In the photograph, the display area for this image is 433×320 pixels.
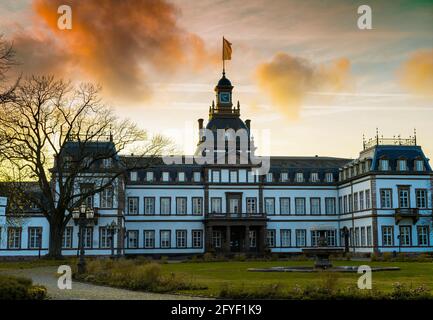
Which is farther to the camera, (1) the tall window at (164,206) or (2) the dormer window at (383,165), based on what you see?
(1) the tall window at (164,206)

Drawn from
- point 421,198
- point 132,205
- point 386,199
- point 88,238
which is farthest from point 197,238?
point 421,198

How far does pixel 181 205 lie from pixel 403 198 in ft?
70.2

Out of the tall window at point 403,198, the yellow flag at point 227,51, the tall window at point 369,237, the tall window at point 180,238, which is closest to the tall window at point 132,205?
the tall window at point 180,238

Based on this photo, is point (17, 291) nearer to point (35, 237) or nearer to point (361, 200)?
point (35, 237)

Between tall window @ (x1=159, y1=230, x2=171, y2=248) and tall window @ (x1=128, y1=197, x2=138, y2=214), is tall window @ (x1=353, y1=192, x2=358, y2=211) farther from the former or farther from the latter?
tall window @ (x1=128, y1=197, x2=138, y2=214)

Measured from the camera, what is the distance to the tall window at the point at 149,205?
61.1 meters

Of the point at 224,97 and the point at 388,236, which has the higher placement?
the point at 224,97

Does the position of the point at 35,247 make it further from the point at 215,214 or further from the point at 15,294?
the point at 15,294

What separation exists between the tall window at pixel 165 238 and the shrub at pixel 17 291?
44.6m

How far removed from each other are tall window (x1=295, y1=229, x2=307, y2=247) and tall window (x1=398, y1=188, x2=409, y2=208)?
38.4 ft

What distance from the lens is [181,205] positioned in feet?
202

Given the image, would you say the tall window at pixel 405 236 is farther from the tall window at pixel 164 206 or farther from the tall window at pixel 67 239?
the tall window at pixel 67 239
